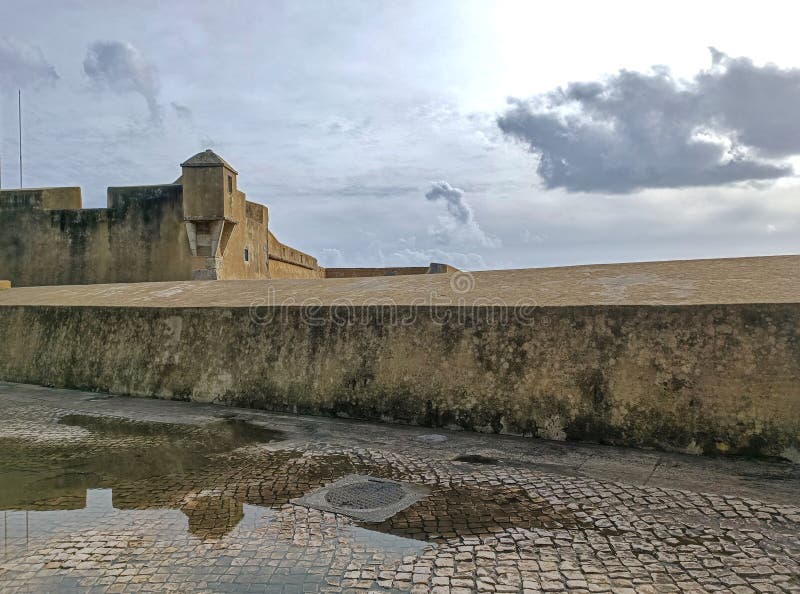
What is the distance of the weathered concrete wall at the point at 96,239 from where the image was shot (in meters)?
18.3

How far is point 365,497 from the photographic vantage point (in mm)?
4105

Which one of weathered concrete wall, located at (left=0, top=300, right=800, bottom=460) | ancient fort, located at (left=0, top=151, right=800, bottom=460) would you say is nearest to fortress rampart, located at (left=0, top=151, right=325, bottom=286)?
ancient fort, located at (left=0, top=151, right=800, bottom=460)

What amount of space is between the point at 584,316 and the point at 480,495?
234 centimetres

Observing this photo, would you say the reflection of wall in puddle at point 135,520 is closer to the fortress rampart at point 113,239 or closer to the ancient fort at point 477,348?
the ancient fort at point 477,348

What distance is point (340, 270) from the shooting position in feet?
95.7

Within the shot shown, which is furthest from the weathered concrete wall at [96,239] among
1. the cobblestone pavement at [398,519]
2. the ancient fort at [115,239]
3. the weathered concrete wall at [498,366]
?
the cobblestone pavement at [398,519]

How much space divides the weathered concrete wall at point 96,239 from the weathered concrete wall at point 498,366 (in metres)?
9.75

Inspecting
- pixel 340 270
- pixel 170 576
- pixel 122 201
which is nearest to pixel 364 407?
pixel 170 576

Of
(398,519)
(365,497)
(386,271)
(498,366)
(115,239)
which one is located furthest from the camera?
(386,271)

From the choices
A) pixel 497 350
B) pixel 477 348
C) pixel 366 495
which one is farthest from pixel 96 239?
pixel 366 495

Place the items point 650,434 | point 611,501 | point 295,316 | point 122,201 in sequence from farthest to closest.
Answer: point 122,201 < point 295,316 < point 650,434 < point 611,501

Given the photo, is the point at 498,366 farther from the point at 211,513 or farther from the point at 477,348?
the point at 211,513

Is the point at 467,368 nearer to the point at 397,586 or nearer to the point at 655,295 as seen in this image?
the point at 655,295

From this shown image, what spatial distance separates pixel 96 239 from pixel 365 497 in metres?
17.7
